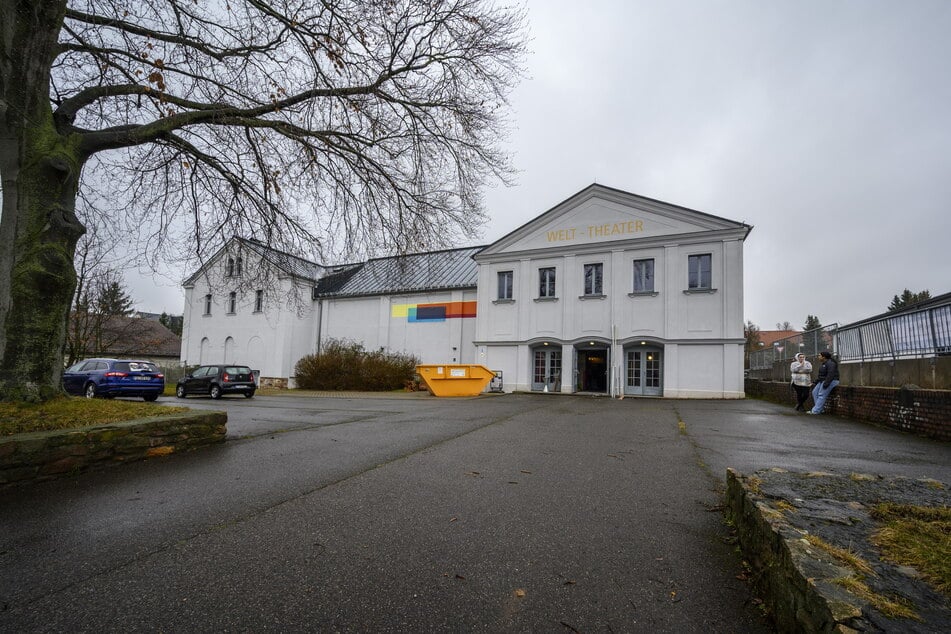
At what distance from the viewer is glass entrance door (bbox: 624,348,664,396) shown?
21688 mm

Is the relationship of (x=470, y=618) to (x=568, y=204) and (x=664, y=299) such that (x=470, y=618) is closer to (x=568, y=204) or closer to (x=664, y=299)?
(x=664, y=299)

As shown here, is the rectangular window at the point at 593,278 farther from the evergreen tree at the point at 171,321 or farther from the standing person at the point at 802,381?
the evergreen tree at the point at 171,321

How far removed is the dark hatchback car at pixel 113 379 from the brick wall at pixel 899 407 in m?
22.9

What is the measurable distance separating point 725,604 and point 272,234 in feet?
28.3

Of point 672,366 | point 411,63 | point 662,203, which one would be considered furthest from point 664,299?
point 411,63

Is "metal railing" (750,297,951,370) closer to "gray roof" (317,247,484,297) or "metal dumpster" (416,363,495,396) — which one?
"metal dumpster" (416,363,495,396)

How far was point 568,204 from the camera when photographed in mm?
24172

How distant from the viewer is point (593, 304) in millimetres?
23125

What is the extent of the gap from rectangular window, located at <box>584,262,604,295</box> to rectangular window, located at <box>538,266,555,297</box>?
178cm

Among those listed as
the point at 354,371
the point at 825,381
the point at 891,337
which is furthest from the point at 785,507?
the point at 354,371

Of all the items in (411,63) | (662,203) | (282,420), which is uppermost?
(662,203)

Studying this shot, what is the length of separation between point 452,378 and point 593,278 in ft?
29.6

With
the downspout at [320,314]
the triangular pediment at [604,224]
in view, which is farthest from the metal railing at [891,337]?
the downspout at [320,314]

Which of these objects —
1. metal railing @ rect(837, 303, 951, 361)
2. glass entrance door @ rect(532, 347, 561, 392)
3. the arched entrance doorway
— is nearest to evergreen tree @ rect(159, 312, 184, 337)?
glass entrance door @ rect(532, 347, 561, 392)
